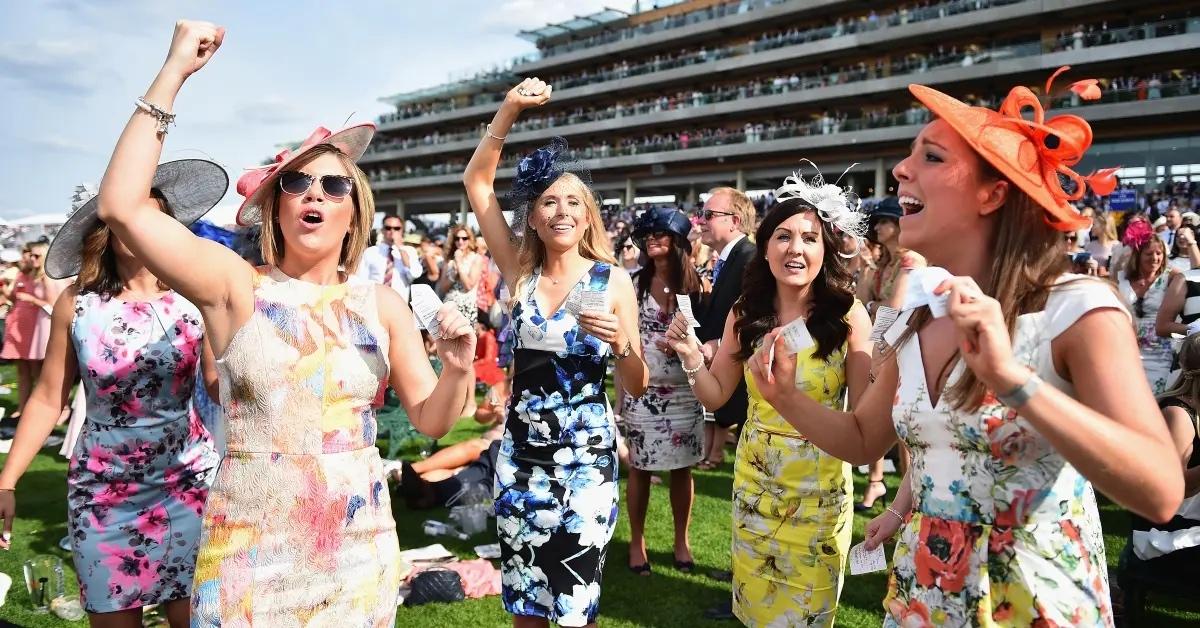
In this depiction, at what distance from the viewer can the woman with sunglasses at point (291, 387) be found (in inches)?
78.9

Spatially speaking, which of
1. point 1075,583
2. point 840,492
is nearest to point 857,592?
point 840,492

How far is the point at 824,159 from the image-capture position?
4606 centimetres

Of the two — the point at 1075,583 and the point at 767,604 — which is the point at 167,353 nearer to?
the point at 767,604

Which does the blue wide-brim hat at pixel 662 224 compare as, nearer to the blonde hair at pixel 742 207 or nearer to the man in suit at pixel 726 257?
the man in suit at pixel 726 257

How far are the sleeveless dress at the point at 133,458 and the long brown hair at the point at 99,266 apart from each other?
0.05 metres

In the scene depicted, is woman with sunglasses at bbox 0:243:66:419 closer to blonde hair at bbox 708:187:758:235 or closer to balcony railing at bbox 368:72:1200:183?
blonde hair at bbox 708:187:758:235

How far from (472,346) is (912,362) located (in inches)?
45.3

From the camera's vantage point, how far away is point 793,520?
318 cm

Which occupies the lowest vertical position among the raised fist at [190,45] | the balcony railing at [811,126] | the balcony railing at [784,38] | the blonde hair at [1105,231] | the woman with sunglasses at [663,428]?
the woman with sunglasses at [663,428]

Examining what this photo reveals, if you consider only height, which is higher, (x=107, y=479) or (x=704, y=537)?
(x=107, y=479)

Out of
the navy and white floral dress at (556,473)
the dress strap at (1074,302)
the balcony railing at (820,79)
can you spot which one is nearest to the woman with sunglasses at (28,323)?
the navy and white floral dress at (556,473)

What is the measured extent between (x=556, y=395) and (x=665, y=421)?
1.98 meters

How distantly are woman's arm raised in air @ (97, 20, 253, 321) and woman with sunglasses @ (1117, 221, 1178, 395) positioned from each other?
7.44 m

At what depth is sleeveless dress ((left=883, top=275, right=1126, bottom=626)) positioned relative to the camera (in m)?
1.68
